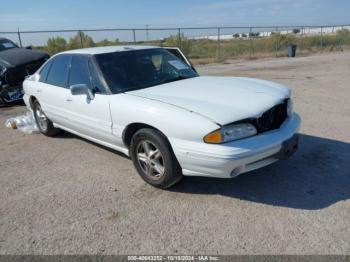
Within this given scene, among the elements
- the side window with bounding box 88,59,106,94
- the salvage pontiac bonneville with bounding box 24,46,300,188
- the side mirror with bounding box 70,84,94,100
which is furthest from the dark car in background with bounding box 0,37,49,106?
the side mirror with bounding box 70,84,94,100

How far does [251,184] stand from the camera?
3980 millimetres

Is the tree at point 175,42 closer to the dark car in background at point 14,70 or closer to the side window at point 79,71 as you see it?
the dark car in background at point 14,70

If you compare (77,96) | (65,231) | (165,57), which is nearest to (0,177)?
(77,96)

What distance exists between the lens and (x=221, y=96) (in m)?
3.88

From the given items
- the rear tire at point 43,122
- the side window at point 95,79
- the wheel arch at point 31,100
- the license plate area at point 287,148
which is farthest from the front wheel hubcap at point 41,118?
the license plate area at point 287,148

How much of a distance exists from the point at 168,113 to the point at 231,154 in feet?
2.51

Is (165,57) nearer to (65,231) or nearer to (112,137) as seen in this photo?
(112,137)

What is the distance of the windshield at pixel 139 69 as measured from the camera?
4426mm

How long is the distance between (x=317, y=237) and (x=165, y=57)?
128 inches

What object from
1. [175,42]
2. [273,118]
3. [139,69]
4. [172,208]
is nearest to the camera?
[172,208]

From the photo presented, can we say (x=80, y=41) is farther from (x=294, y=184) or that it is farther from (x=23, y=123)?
(x=294, y=184)

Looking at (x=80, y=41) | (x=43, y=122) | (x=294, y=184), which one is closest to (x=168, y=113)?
(x=294, y=184)

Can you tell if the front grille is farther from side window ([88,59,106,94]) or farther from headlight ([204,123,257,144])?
A: side window ([88,59,106,94])

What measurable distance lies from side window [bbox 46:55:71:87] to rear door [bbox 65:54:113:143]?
0.57 ft
